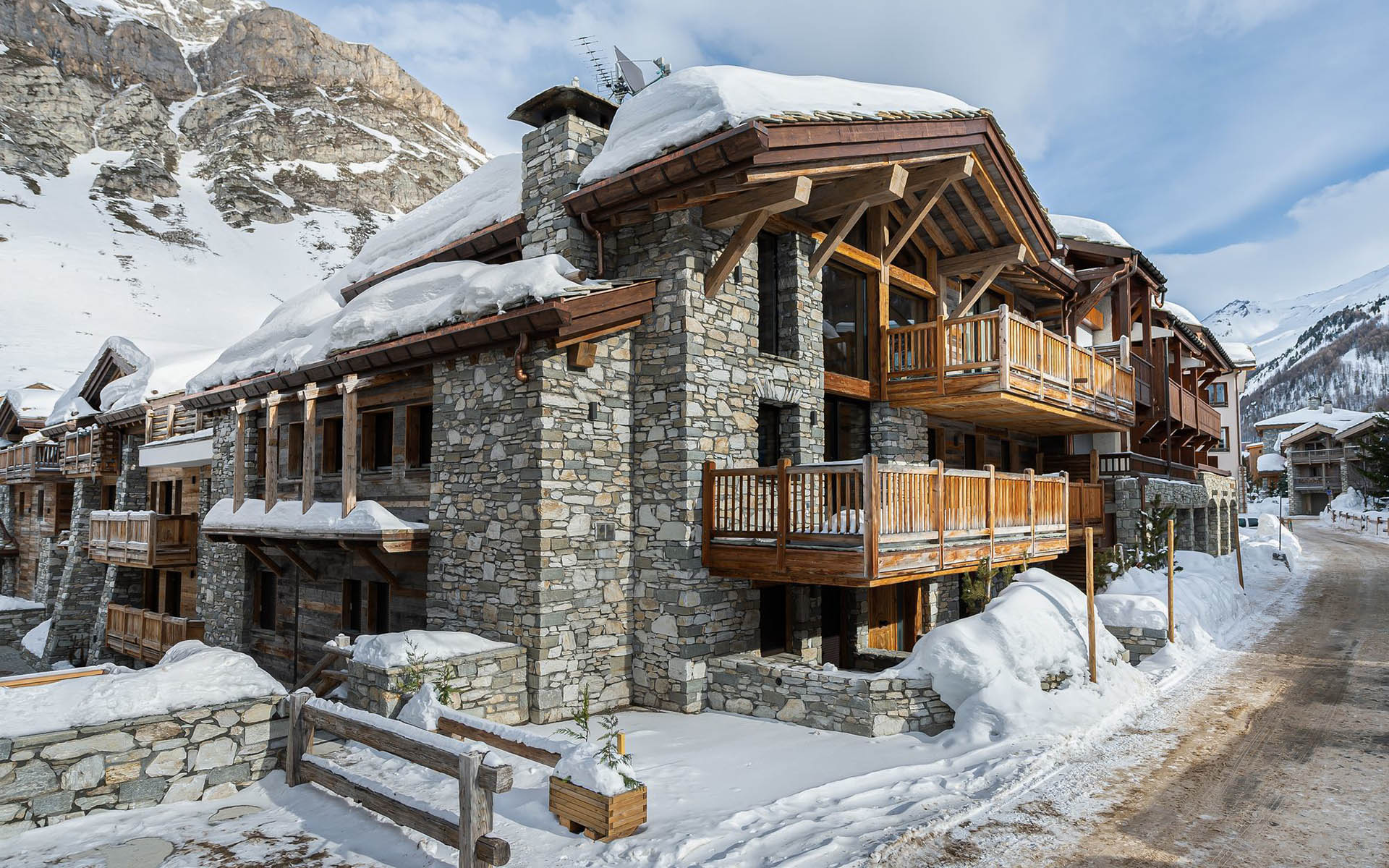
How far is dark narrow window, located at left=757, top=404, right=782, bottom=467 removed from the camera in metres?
13.7

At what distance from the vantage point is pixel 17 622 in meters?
27.8

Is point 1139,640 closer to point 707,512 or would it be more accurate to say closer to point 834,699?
point 834,699

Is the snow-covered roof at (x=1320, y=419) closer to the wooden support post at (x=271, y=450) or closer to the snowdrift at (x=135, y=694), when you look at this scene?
the wooden support post at (x=271, y=450)

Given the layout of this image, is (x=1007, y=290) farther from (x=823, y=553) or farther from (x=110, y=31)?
(x=110, y=31)

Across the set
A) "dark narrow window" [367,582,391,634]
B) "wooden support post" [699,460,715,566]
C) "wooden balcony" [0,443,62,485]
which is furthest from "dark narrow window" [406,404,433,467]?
"wooden balcony" [0,443,62,485]

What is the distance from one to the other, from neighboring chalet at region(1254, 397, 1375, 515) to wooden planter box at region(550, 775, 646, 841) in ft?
247

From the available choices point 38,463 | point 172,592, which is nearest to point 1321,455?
point 172,592

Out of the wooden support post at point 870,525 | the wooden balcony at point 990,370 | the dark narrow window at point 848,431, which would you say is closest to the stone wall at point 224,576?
the dark narrow window at point 848,431

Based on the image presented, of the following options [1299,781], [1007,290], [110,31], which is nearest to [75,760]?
[1299,781]

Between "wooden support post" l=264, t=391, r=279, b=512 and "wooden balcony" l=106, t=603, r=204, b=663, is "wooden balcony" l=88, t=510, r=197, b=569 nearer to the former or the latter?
"wooden balcony" l=106, t=603, r=204, b=663

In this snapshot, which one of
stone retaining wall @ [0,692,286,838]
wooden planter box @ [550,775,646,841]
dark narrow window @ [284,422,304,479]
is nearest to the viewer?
wooden planter box @ [550,775,646,841]

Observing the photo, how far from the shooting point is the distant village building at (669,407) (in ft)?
36.4

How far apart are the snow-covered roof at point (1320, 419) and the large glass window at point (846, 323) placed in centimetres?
6607

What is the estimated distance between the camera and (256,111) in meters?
101
